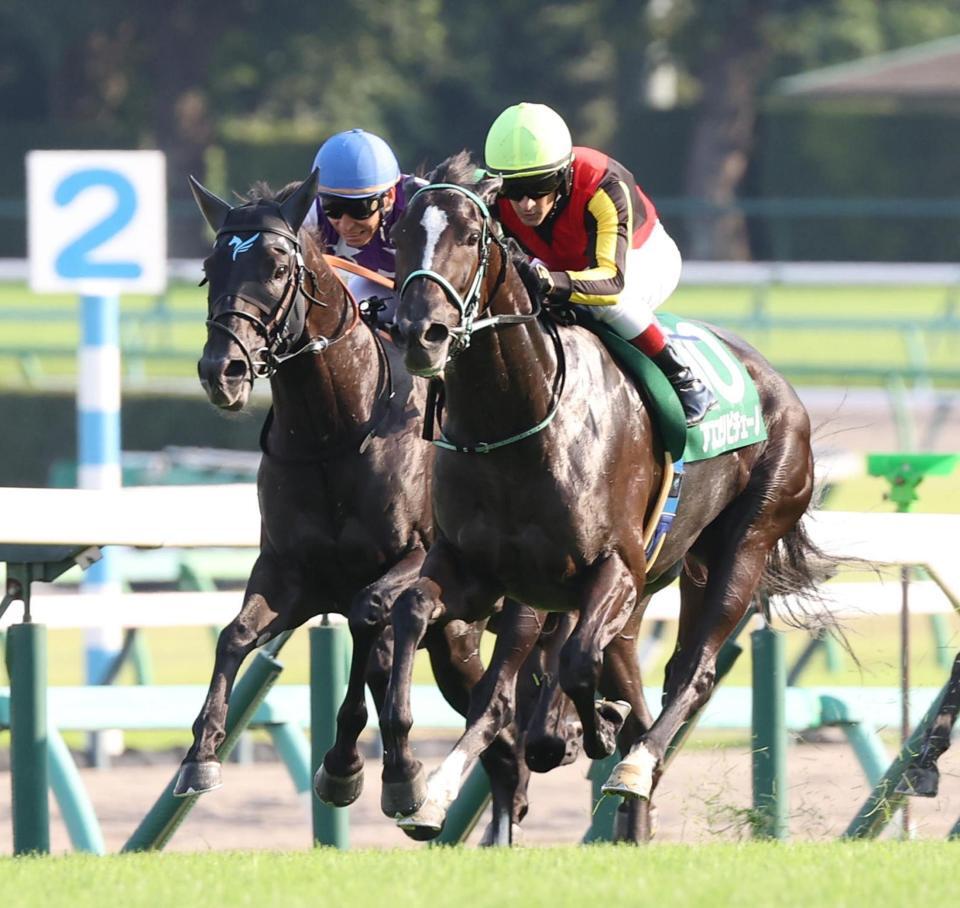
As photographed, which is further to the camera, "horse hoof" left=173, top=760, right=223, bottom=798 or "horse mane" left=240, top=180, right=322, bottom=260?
"horse mane" left=240, top=180, right=322, bottom=260

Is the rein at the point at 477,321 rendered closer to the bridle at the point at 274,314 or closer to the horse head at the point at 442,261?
the horse head at the point at 442,261

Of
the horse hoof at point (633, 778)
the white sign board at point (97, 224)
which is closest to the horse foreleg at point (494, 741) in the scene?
the horse hoof at point (633, 778)

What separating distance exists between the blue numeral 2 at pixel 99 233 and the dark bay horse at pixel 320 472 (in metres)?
2.81

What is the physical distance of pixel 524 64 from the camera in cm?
3762

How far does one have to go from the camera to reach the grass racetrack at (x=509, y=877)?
3.91 meters

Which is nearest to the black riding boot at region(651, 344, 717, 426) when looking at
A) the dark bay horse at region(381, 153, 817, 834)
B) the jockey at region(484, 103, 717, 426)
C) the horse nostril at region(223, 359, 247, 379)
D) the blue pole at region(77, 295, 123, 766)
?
the jockey at region(484, 103, 717, 426)

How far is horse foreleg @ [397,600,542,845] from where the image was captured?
464 cm

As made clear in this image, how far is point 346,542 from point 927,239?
2806 centimetres

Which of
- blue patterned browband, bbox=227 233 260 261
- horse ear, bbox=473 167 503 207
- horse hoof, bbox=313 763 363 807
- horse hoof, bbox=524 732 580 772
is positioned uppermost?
horse ear, bbox=473 167 503 207

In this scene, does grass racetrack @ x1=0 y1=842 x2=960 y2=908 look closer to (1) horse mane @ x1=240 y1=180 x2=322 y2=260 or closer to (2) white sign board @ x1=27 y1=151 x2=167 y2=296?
(1) horse mane @ x1=240 y1=180 x2=322 y2=260

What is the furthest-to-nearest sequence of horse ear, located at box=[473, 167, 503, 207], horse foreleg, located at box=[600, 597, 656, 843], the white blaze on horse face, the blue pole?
the blue pole
horse foreleg, located at box=[600, 597, 656, 843]
horse ear, located at box=[473, 167, 503, 207]
the white blaze on horse face

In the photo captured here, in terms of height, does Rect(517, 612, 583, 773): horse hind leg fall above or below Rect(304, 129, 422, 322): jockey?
below

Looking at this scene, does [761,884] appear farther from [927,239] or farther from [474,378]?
[927,239]

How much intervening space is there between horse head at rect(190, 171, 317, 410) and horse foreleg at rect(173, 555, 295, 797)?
1.61ft
